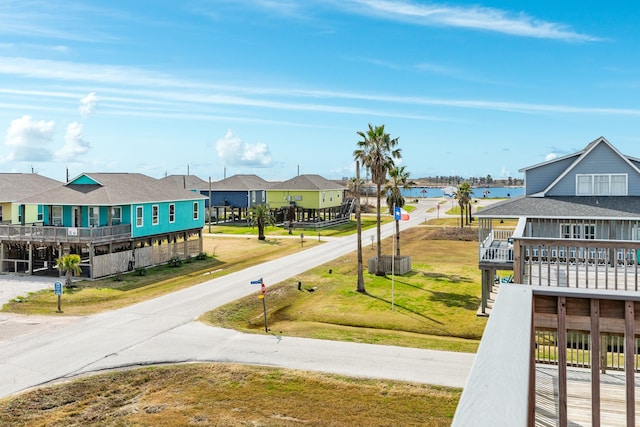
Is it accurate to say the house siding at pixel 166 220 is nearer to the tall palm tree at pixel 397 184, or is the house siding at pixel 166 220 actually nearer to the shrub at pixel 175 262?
the shrub at pixel 175 262

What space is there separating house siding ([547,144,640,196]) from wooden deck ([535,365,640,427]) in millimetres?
17625

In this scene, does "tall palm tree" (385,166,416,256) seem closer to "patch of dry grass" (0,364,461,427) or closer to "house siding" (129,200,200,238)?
"house siding" (129,200,200,238)

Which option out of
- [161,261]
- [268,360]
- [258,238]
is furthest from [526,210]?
[258,238]

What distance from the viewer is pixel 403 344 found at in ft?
59.8

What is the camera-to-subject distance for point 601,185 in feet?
81.9

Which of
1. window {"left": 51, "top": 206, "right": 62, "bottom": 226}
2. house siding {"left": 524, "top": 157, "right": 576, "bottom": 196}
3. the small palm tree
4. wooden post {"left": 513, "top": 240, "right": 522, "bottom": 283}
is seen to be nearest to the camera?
wooden post {"left": 513, "top": 240, "right": 522, "bottom": 283}

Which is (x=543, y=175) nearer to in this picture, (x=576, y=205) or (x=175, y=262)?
(x=576, y=205)

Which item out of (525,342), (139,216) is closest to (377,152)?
(139,216)

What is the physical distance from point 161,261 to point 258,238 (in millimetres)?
15385

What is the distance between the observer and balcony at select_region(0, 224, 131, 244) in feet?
104

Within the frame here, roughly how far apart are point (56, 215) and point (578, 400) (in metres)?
35.2

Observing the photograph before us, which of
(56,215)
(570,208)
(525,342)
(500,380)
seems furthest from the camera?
(56,215)

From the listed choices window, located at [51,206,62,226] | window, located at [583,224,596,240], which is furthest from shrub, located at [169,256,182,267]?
window, located at [583,224,596,240]

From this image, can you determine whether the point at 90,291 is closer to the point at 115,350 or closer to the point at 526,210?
the point at 115,350
